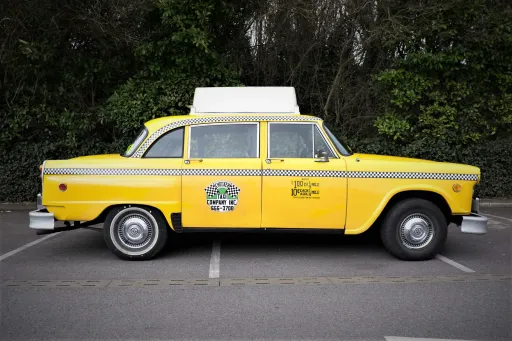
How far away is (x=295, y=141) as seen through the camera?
6.91m

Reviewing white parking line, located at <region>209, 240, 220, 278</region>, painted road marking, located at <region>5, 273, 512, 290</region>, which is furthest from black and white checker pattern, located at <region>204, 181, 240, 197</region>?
painted road marking, located at <region>5, 273, 512, 290</region>

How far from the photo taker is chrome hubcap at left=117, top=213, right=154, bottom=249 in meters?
6.82

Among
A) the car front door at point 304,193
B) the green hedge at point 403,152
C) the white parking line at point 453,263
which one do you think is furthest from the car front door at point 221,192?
the green hedge at point 403,152

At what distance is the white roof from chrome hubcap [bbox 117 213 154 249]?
1.60 metres

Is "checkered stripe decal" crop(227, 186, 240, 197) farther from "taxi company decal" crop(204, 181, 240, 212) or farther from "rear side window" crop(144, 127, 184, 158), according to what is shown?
"rear side window" crop(144, 127, 184, 158)

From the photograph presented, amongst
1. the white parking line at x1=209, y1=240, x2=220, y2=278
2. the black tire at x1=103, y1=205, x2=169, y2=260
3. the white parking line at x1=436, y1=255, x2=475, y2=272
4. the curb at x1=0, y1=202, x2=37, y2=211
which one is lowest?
the curb at x1=0, y1=202, x2=37, y2=211

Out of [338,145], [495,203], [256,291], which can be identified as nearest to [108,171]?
[256,291]

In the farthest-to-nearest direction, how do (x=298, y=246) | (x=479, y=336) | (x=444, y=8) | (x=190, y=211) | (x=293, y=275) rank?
(x=444, y=8) < (x=298, y=246) < (x=190, y=211) < (x=293, y=275) < (x=479, y=336)

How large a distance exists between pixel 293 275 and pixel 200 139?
211 cm

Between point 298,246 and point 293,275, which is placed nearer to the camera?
point 293,275

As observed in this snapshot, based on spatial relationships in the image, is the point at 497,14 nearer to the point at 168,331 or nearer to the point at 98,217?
the point at 98,217

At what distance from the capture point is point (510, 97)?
1351cm

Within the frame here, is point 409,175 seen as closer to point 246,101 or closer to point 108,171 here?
point 246,101

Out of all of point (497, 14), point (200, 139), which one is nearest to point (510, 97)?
point (497, 14)
